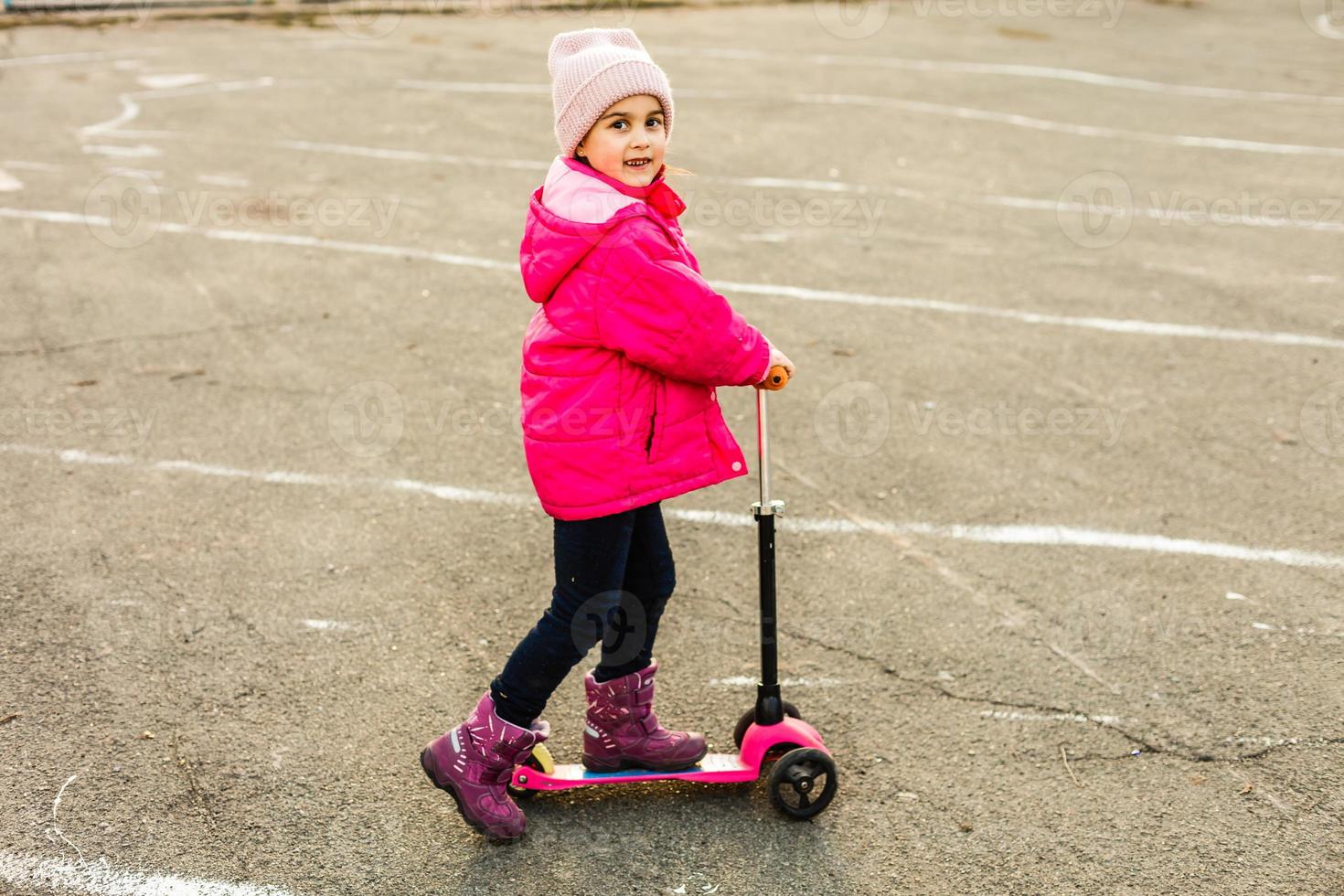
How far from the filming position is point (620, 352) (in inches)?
131

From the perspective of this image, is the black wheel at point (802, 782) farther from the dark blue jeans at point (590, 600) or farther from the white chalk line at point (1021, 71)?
the white chalk line at point (1021, 71)

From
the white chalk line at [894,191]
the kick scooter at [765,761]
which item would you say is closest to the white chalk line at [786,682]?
the kick scooter at [765,761]

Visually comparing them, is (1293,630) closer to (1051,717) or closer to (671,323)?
(1051,717)

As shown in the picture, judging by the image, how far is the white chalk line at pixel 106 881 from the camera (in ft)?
11.0

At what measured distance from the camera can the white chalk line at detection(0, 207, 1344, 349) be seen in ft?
23.1

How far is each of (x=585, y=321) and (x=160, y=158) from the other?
797cm

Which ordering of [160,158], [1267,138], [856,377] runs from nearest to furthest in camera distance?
[856,377] → [160,158] → [1267,138]

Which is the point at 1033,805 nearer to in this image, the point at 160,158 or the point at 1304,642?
the point at 1304,642

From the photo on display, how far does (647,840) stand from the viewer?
360 cm

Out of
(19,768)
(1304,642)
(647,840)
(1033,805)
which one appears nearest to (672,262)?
(647,840)

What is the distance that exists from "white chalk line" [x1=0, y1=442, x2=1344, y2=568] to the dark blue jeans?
49.3 inches

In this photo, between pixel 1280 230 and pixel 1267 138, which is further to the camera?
pixel 1267 138

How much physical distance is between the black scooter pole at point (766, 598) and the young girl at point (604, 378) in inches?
6.2

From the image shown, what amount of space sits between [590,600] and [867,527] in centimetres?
200
